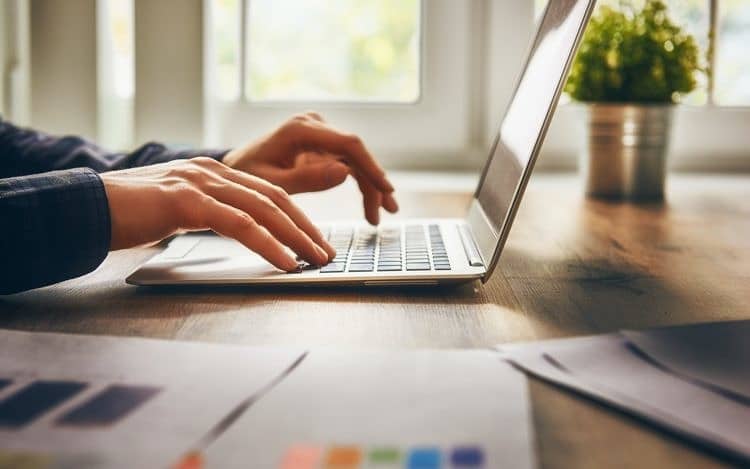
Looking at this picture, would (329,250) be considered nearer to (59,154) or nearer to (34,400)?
(34,400)

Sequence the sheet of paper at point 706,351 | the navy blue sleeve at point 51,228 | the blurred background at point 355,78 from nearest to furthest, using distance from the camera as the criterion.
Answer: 1. the sheet of paper at point 706,351
2. the navy blue sleeve at point 51,228
3. the blurred background at point 355,78

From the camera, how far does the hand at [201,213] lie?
70cm

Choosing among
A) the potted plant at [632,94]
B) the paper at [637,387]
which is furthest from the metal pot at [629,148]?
the paper at [637,387]

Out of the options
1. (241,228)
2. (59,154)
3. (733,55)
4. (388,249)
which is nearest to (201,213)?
(241,228)

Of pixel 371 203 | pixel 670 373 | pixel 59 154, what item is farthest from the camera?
pixel 59 154

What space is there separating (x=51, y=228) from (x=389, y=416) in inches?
14.4

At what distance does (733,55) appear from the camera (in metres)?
1.74

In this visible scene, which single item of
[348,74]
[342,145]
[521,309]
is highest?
[348,74]

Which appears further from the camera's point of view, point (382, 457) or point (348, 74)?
point (348, 74)

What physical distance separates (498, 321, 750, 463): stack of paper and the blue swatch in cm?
11

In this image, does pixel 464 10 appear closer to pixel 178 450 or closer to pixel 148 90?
pixel 148 90

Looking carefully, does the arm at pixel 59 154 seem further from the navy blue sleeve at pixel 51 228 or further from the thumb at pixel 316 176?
the navy blue sleeve at pixel 51 228

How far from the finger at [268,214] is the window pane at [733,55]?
1277mm

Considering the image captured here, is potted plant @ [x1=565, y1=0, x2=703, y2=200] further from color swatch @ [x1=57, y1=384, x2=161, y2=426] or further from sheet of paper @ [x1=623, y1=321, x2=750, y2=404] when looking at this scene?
color swatch @ [x1=57, y1=384, x2=161, y2=426]
